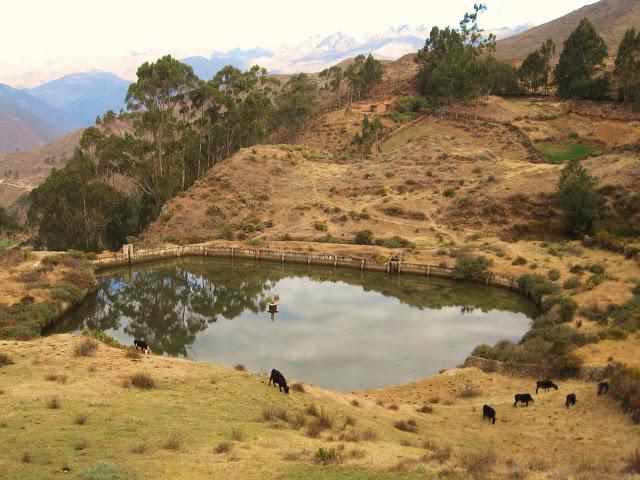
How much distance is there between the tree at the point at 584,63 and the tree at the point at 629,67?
3190 millimetres

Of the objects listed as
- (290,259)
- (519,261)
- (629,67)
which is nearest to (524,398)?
(519,261)

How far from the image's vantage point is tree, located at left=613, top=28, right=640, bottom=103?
254ft

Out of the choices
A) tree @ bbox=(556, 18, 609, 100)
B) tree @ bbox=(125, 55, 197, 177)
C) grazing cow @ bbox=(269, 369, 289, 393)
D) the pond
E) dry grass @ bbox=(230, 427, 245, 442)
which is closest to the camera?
dry grass @ bbox=(230, 427, 245, 442)

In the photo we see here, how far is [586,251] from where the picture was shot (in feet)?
144

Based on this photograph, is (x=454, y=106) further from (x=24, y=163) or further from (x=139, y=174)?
(x=24, y=163)

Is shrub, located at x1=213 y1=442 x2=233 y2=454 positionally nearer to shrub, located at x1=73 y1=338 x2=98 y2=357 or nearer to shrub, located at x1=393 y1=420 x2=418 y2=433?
shrub, located at x1=393 y1=420 x2=418 y2=433

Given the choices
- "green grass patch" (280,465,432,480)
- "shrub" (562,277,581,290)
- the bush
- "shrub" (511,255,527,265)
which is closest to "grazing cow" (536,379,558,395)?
"green grass patch" (280,465,432,480)

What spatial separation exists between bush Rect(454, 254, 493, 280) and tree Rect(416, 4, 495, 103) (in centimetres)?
4760

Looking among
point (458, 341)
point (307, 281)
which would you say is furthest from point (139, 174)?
point (458, 341)

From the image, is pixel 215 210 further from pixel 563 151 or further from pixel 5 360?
pixel 563 151

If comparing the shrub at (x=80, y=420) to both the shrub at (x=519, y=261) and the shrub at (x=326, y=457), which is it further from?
the shrub at (x=519, y=261)

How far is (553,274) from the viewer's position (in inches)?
1494

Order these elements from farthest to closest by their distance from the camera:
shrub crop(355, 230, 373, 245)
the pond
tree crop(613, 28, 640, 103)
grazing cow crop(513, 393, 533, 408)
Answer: tree crop(613, 28, 640, 103) → shrub crop(355, 230, 373, 245) → the pond → grazing cow crop(513, 393, 533, 408)

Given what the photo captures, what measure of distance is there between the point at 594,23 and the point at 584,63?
8653 cm
